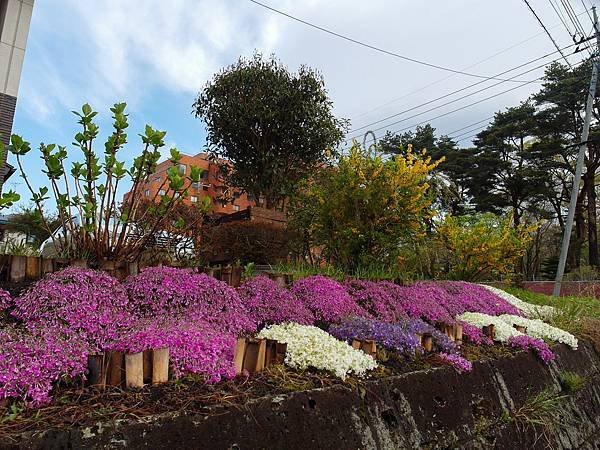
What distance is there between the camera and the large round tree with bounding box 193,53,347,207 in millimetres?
15406

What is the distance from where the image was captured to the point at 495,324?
14.1 feet

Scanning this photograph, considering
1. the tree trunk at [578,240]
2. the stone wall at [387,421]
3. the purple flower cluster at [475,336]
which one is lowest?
the stone wall at [387,421]

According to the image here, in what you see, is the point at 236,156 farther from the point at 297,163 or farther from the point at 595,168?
the point at 595,168

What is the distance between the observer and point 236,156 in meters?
16.5

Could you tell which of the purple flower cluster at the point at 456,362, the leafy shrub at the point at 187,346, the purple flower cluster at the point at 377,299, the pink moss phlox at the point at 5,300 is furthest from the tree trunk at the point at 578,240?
the pink moss phlox at the point at 5,300

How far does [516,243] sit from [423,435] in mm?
8806

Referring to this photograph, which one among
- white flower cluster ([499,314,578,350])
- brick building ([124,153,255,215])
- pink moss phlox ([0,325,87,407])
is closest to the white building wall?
brick building ([124,153,255,215])

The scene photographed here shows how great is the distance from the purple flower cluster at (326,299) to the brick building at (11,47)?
4248 mm

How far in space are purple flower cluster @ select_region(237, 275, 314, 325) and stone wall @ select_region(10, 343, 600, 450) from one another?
0.98 meters

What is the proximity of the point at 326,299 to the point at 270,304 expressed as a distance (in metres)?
0.63

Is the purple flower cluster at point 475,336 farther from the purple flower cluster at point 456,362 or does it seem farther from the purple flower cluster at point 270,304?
the purple flower cluster at point 270,304

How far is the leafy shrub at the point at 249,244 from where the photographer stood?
865cm

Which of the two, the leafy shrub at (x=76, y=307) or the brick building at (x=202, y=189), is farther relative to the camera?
the brick building at (x=202, y=189)

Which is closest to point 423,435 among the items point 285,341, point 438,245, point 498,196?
point 285,341
